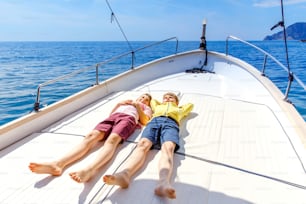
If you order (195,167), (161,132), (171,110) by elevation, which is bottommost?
(195,167)

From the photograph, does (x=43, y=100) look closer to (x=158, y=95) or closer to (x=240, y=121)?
(x=158, y=95)

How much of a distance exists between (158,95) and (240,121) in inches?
48.6

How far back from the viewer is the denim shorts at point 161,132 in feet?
6.22

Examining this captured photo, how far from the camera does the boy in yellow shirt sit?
139cm

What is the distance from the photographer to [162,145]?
184 cm

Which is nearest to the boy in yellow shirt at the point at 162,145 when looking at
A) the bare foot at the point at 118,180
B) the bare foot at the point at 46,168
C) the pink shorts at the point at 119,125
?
the bare foot at the point at 118,180

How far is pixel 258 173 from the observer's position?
162cm

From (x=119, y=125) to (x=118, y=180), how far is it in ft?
2.25

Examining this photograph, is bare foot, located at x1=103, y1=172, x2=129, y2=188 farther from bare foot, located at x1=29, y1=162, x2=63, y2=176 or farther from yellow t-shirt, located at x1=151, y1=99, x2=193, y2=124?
yellow t-shirt, located at x1=151, y1=99, x2=193, y2=124

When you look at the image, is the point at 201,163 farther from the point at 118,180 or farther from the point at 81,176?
the point at 81,176

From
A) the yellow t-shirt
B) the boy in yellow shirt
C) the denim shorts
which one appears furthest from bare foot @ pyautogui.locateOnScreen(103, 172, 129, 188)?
the yellow t-shirt

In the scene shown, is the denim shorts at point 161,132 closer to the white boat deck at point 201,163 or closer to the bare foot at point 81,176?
the white boat deck at point 201,163

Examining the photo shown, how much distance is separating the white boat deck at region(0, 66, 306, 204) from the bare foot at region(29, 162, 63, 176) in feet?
0.11

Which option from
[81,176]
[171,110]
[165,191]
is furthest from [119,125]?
[165,191]
